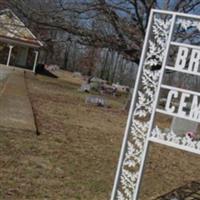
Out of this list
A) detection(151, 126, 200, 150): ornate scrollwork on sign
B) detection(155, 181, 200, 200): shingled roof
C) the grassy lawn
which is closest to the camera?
detection(151, 126, 200, 150): ornate scrollwork on sign

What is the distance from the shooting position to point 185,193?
23.4ft

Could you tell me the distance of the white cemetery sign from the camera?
4.91 meters

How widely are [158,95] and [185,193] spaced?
2450mm

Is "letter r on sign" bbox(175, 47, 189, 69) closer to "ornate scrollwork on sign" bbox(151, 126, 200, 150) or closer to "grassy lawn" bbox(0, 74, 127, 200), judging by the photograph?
"ornate scrollwork on sign" bbox(151, 126, 200, 150)

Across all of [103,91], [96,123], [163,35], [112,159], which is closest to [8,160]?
[112,159]

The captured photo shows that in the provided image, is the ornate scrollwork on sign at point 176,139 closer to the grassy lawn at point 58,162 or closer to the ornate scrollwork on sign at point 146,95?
the ornate scrollwork on sign at point 146,95

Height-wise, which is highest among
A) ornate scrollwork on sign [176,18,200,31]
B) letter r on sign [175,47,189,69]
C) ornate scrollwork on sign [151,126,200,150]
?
ornate scrollwork on sign [176,18,200,31]

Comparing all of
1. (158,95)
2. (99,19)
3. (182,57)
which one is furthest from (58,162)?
(99,19)

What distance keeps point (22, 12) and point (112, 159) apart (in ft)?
40.3

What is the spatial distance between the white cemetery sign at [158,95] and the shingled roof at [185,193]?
137 centimetres

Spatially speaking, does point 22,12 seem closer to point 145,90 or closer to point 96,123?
point 96,123

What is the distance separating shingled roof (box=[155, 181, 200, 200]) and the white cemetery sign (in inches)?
54.0

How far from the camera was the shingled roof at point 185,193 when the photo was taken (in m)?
6.67

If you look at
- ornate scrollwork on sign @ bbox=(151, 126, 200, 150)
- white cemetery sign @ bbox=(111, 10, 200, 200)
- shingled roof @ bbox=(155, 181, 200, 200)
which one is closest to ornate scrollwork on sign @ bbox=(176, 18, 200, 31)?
white cemetery sign @ bbox=(111, 10, 200, 200)
